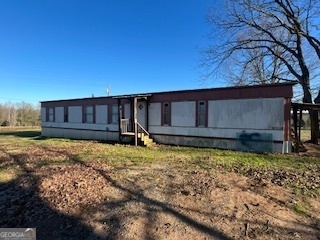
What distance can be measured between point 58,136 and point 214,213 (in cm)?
2025

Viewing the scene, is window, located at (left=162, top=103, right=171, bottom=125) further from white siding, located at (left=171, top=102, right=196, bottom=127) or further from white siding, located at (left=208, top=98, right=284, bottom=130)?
white siding, located at (left=208, top=98, right=284, bottom=130)

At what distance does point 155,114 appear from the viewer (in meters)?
15.7

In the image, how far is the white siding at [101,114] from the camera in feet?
59.9

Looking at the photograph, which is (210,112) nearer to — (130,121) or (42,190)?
(130,121)

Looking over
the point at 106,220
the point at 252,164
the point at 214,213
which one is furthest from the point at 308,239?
the point at 252,164

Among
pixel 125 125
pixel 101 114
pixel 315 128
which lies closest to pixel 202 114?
pixel 125 125


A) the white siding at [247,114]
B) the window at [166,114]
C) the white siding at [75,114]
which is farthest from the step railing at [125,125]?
the white siding at [247,114]

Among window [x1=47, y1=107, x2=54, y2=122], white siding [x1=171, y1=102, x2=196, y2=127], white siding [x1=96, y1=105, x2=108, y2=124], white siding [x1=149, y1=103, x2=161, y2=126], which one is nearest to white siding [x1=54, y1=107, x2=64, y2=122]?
window [x1=47, y1=107, x2=54, y2=122]

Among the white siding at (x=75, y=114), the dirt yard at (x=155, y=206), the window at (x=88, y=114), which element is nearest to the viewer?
the dirt yard at (x=155, y=206)

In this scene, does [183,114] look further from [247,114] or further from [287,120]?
[287,120]

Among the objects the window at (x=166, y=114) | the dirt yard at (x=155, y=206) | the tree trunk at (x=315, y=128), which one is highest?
the window at (x=166, y=114)

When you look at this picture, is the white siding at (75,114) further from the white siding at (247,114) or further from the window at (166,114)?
the white siding at (247,114)

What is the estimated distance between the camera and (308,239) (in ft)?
12.0

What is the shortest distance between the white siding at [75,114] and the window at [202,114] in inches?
427
